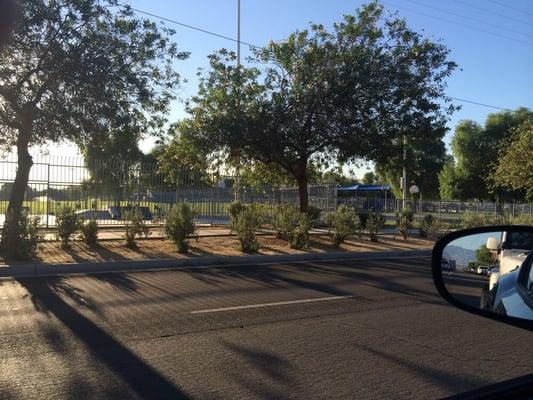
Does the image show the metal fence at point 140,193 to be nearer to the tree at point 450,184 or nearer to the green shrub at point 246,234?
the green shrub at point 246,234

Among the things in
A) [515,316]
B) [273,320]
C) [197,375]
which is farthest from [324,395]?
[273,320]

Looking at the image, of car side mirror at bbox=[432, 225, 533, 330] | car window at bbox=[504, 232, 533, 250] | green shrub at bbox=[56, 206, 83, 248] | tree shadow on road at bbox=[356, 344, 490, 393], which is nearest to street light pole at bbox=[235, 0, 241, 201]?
green shrub at bbox=[56, 206, 83, 248]

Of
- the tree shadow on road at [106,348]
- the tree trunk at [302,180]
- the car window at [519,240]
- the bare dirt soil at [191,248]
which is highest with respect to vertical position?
the tree trunk at [302,180]

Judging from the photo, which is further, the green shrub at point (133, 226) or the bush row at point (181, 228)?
the green shrub at point (133, 226)

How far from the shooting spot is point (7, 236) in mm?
13531

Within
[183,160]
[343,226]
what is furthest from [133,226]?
[343,226]

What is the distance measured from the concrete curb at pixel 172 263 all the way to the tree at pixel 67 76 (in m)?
1.65

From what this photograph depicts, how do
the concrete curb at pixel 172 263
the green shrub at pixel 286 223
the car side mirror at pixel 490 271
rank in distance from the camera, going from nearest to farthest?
the car side mirror at pixel 490 271, the concrete curb at pixel 172 263, the green shrub at pixel 286 223

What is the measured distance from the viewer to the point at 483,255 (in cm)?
299

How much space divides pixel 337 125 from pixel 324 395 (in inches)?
579

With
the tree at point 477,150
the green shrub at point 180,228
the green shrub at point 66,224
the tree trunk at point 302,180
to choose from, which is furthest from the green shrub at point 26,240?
the tree at point 477,150

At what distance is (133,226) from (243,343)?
10.5m

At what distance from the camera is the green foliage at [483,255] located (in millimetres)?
2971

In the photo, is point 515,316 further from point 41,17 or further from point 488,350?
point 41,17
